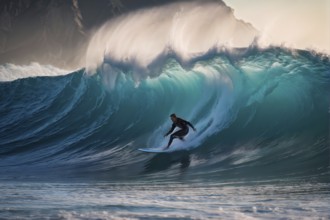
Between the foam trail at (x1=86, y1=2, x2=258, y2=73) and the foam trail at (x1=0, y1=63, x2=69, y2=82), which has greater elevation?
the foam trail at (x1=0, y1=63, x2=69, y2=82)

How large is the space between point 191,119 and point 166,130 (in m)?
0.43

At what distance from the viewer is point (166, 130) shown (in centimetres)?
764

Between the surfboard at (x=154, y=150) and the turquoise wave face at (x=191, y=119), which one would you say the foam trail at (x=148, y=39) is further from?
the surfboard at (x=154, y=150)

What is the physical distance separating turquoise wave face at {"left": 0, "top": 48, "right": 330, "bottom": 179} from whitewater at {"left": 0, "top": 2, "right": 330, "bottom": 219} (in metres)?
0.02

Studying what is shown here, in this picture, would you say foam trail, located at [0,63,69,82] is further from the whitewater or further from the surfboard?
the surfboard

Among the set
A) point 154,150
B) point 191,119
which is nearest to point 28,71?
point 191,119

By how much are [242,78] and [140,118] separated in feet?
5.50

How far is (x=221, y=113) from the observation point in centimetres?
746

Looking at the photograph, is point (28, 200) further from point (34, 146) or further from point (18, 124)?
point (18, 124)

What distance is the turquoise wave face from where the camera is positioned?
5.82m

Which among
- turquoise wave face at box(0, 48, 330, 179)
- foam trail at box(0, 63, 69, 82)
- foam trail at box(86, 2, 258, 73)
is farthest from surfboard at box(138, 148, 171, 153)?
foam trail at box(0, 63, 69, 82)

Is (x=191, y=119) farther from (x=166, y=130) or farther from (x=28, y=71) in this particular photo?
(x=28, y=71)

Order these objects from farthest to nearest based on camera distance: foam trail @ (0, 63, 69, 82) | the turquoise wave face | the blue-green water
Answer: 1. foam trail @ (0, 63, 69, 82)
2. the turquoise wave face
3. the blue-green water

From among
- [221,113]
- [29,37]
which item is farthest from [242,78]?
[29,37]
